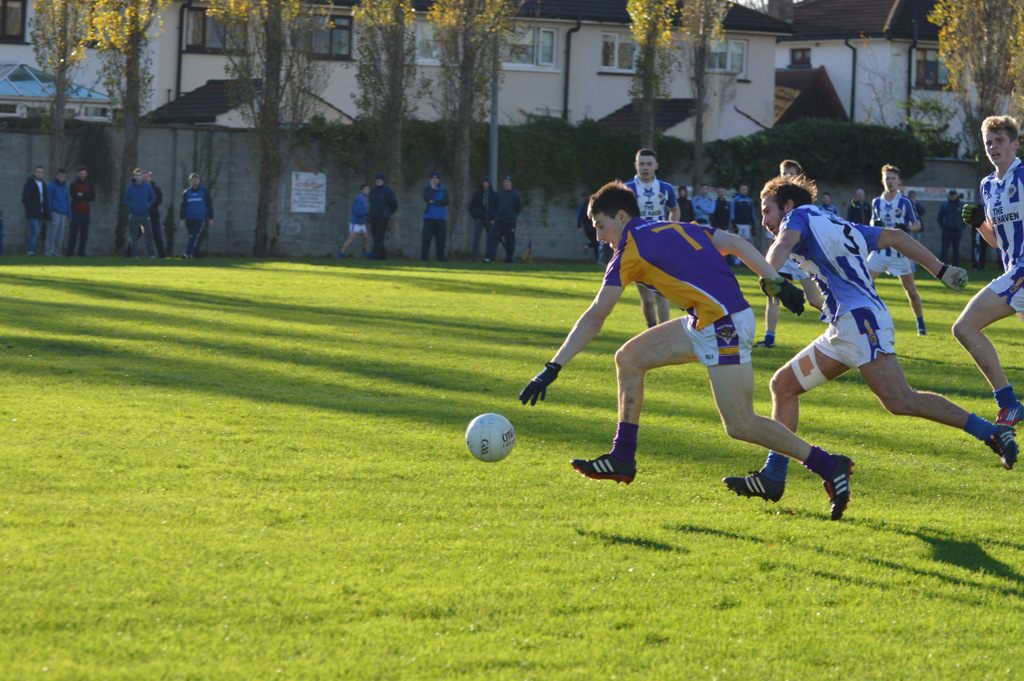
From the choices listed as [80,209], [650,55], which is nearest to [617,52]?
[650,55]

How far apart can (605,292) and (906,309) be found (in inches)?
568

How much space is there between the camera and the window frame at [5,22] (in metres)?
41.6

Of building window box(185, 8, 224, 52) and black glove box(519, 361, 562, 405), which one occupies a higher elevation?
building window box(185, 8, 224, 52)

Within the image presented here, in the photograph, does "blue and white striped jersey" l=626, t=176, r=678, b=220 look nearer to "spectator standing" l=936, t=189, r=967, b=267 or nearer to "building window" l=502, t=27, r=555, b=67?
"spectator standing" l=936, t=189, r=967, b=267

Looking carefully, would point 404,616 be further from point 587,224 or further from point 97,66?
point 97,66

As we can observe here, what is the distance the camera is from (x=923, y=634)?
4.73m

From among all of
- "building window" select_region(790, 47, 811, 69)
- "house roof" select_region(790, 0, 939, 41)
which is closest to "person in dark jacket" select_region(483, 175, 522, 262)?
"house roof" select_region(790, 0, 939, 41)

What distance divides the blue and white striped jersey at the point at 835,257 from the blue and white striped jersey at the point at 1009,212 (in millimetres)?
2666

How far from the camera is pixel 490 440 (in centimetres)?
682

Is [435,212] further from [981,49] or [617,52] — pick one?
[981,49]

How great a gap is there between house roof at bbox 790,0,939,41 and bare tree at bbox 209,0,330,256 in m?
25.3

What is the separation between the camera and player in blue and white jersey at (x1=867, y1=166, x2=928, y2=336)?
15.4m

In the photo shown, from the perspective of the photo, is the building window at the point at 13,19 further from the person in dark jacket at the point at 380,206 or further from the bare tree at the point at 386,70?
the person in dark jacket at the point at 380,206

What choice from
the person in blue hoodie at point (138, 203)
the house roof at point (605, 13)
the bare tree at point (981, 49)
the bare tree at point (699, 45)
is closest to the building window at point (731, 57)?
the house roof at point (605, 13)
